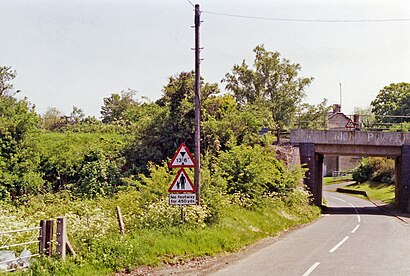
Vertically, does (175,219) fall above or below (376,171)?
below

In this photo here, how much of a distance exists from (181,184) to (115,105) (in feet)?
248

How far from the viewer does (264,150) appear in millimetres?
31875

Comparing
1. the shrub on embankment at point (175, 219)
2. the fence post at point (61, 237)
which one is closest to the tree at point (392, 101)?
the shrub on embankment at point (175, 219)

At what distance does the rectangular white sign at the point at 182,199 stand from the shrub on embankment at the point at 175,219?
25.0 inches

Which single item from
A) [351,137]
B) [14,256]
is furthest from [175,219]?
[351,137]

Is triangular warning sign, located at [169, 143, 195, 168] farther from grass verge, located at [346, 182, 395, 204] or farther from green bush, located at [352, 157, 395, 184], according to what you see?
green bush, located at [352, 157, 395, 184]

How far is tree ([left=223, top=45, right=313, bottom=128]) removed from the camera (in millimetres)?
66188

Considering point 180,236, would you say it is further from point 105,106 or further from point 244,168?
point 105,106

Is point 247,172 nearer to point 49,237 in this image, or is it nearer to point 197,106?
point 197,106

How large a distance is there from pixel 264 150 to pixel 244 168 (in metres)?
5.56

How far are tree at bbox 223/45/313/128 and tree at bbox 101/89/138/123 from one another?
24018 millimetres

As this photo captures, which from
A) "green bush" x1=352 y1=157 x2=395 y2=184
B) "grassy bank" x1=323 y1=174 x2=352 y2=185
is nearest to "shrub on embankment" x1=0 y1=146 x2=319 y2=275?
"green bush" x1=352 y1=157 x2=395 y2=184

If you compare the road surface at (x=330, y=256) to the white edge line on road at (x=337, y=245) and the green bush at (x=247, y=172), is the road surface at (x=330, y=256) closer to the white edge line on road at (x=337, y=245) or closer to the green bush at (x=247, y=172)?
the white edge line on road at (x=337, y=245)

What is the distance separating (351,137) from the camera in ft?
131
